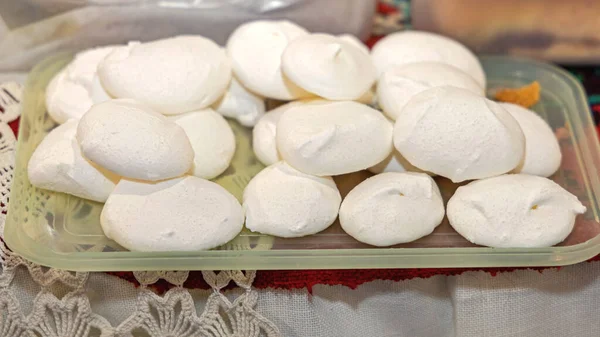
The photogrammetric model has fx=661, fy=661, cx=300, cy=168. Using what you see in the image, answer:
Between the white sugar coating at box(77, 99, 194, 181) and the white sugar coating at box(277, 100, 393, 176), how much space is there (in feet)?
0.36

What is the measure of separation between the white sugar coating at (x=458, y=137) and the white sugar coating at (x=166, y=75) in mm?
235

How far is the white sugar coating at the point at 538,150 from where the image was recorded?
0.76 m

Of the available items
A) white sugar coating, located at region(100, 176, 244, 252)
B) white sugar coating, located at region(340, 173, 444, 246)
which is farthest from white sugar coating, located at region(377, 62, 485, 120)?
white sugar coating, located at region(100, 176, 244, 252)

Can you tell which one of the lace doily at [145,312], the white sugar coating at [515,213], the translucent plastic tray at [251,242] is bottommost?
the lace doily at [145,312]

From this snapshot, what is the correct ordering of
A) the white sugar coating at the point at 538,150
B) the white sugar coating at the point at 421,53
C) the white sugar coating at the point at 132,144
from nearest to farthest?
the white sugar coating at the point at 132,144 < the white sugar coating at the point at 538,150 < the white sugar coating at the point at 421,53

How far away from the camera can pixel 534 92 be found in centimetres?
89

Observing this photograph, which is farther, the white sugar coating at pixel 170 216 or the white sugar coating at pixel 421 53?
the white sugar coating at pixel 421 53

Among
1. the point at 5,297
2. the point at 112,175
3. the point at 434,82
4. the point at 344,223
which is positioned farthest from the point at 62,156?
the point at 434,82

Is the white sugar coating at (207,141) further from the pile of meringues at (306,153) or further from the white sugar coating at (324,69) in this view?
the white sugar coating at (324,69)

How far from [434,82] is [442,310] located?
260 mm

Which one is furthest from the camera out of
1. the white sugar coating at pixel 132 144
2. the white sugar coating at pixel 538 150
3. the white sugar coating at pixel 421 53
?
the white sugar coating at pixel 421 53

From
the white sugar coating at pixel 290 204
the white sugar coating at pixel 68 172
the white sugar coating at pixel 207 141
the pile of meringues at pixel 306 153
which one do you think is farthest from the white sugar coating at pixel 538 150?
the white sugar coating at pixel 68 172

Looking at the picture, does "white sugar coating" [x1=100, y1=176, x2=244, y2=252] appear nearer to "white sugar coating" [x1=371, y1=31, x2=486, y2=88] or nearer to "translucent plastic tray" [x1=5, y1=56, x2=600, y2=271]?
"translucent plastic tray" [x1=5, y1=56, x2=600, y2=271]

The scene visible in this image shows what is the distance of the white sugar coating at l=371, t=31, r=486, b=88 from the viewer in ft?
2.83
